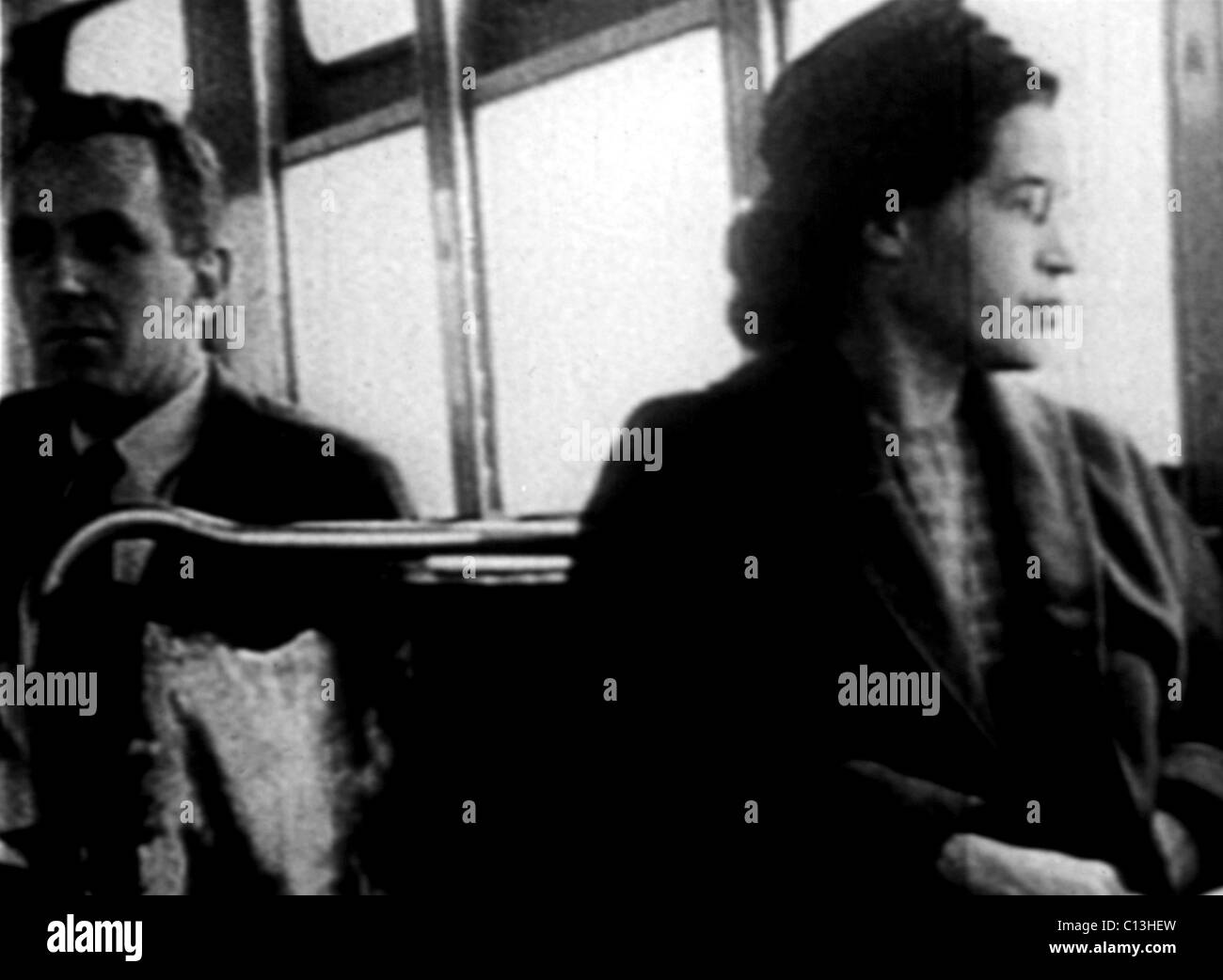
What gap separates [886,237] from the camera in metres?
2.24

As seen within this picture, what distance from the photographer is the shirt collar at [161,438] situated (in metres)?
2.42

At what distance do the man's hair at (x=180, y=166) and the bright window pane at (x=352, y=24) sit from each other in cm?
31

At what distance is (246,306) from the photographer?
7.95 ft

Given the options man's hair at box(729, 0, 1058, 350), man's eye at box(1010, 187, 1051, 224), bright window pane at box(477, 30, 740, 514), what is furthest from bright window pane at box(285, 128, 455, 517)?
man's eye at box(1010, 187, 1051, 224)

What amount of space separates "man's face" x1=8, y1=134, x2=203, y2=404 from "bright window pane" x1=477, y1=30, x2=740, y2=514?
2.19 ft

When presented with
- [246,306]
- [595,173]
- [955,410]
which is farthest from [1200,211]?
[246,306]

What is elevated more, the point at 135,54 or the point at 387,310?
the point at 135,54

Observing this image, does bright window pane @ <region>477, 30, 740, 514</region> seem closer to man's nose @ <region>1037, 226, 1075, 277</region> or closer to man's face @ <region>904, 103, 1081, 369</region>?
man's face @ <region>904, 103, 1081, 369</region>

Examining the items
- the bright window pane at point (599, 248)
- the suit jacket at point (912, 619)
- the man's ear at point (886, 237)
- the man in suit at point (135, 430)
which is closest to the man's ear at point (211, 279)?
the man in suit at point (135, 430)

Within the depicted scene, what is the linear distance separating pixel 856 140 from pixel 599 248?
509mm

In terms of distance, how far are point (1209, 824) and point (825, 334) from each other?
113 cm

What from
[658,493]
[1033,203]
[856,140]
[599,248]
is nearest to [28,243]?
[599,248]

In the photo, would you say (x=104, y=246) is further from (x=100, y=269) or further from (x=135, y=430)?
(x=135, y=430)
